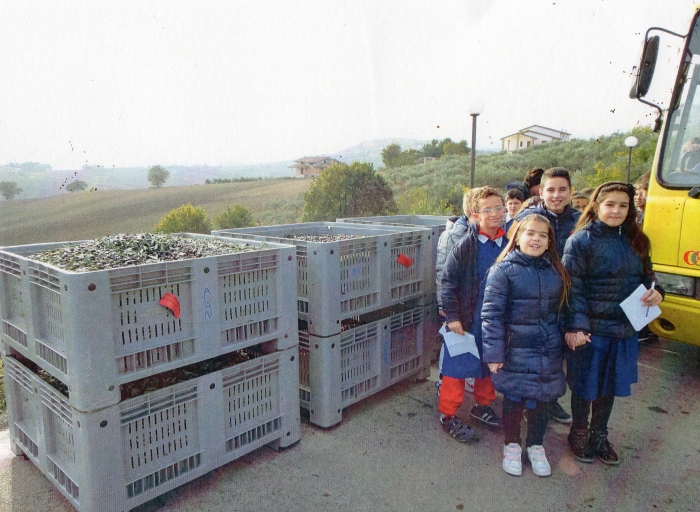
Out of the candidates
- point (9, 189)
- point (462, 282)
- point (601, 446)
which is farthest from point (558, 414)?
point (9, 189)

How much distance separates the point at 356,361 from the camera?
4074 millimetres

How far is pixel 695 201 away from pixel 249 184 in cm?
1735

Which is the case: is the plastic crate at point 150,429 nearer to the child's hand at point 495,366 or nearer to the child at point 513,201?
the child's hand at point 495,366

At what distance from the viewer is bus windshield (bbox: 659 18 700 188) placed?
4258 millimetres

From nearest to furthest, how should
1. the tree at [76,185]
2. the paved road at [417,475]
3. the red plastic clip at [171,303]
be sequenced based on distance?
the red plastic clip at [171,303] < the paved road at [417,475] < the tree at [76,185]

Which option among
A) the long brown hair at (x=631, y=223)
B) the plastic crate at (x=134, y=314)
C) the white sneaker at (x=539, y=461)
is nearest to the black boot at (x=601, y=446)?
the white sneaker at (x=539, y=461)

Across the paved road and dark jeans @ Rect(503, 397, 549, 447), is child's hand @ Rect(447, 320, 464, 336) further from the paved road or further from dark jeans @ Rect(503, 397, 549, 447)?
the paved road

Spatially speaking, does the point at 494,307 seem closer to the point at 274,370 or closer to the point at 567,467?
the point at 567,467

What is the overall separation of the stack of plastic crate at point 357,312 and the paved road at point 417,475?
0.33 meters

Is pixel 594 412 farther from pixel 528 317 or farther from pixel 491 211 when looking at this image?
pixel 491 211

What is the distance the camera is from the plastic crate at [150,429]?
2584 mm

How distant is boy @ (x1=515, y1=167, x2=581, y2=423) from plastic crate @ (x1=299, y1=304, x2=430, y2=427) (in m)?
1.38

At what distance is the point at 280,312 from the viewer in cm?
341

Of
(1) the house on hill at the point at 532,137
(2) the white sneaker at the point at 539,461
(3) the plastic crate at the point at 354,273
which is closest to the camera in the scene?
(2) the white sneaker at the point at 539,461
